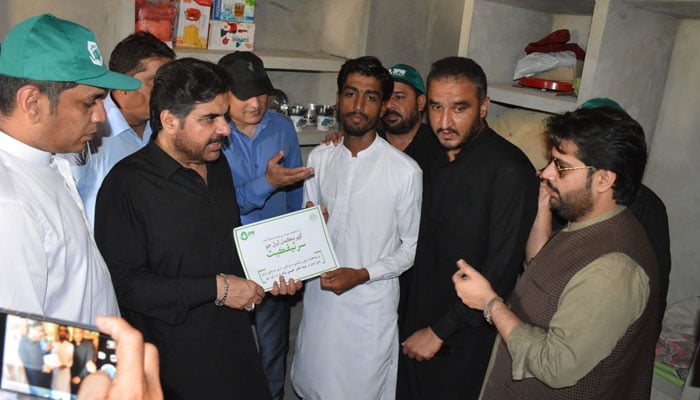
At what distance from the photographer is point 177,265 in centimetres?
185

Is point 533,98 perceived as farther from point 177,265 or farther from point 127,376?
point 127,376

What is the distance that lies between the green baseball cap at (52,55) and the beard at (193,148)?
1.15ft

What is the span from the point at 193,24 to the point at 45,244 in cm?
206

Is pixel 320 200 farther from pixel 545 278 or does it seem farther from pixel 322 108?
pixel 322 108

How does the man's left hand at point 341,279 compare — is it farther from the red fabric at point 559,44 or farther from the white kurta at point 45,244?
the red fabric at point 559,44

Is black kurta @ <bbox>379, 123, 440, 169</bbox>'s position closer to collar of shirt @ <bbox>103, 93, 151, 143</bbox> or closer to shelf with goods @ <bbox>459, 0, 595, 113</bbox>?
shelf with goods @ <bbox>459, 0, 595, 113</bbox>

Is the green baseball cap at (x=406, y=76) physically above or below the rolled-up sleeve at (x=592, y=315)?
above

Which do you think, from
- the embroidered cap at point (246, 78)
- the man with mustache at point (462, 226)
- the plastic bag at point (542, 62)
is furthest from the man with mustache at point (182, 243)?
the plastic bag at point (542, 62)

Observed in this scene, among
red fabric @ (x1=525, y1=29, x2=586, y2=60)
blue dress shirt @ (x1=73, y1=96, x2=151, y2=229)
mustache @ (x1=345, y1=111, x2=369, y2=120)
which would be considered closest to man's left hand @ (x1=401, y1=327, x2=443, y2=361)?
mustache @ (x1=345, y1=111, x2=369, y2=120)

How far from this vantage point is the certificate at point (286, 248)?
6.70 ft

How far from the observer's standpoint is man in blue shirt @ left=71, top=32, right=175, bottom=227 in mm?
2217

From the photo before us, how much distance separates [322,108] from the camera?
3818 millimetres

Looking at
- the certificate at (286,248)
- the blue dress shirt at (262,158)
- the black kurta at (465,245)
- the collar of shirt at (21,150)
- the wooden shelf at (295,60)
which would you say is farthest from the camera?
the wooden shelf at (295,60)

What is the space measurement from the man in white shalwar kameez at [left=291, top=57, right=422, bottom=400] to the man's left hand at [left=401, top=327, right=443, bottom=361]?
116 millimetres
